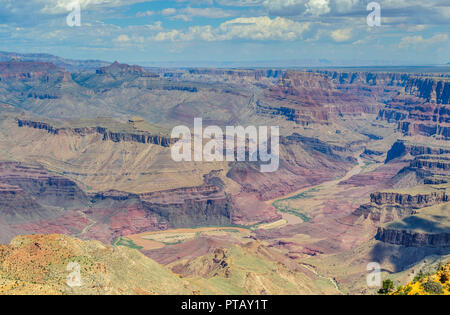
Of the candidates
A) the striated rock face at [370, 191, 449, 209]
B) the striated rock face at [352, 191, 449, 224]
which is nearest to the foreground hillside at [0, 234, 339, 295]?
the striated rock face at [352, 191, 449, 224]

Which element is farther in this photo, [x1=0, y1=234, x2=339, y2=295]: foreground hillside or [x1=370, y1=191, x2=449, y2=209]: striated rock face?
[x1=370, y1=191, x2=449, y2=209]: striated rock face

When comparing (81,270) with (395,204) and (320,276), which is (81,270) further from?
(395,204)

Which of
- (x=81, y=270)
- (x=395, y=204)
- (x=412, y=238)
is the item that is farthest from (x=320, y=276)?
(x=81, y=270)

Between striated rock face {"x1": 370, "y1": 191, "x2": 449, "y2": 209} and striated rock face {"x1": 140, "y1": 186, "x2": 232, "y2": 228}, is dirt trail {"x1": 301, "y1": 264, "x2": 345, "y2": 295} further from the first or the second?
striated rock face {"x1": 140, "y1": 186, "x2": 232, "y2": 228}

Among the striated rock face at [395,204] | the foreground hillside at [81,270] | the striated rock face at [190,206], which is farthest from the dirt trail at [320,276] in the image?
the striated rock face at [190,206]

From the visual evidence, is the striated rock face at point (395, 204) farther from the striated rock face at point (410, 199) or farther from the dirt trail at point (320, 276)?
the dirt trail at point (320, 276)
